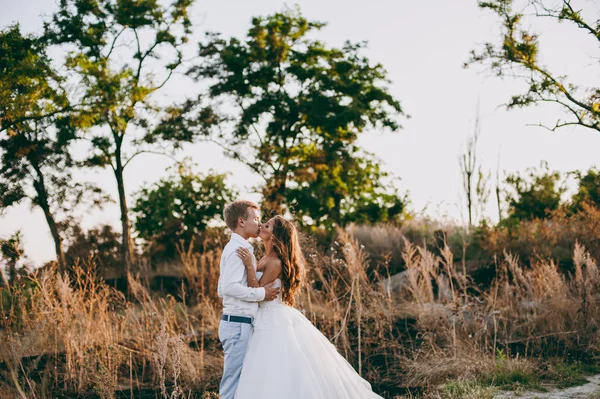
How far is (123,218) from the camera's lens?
59.0ft

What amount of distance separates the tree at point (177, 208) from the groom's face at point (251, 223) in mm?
14032

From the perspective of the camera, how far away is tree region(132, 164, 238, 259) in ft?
62.5

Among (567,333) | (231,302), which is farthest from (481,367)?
(231,302)

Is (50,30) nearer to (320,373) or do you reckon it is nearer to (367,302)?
(367,302)

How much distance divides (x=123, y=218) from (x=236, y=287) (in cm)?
1416

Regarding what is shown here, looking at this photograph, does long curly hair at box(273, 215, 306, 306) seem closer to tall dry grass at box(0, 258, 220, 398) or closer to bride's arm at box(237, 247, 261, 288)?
bride's arm at box(237, 247, 261, 288)

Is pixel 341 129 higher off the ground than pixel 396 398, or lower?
higher

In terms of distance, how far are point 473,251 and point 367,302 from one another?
520 cm

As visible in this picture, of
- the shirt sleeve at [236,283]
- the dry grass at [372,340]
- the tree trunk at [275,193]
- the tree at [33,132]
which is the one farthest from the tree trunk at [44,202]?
the shirt sleeve at [236,283]

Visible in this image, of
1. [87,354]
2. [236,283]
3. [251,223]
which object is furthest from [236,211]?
[87,354]

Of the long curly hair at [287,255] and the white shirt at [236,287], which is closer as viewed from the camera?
the white shirt at [236,287]

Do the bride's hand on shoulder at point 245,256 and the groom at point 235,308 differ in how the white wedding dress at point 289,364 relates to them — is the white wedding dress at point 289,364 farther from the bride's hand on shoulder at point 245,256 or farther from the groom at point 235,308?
the bride's hand on shoulder at point 245,256

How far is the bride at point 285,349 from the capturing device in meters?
4.59

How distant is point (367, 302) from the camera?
891cm
